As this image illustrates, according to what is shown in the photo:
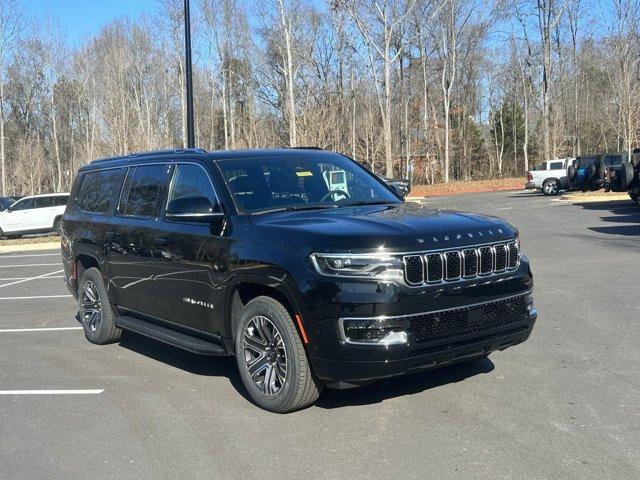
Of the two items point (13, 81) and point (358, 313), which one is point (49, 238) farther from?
point (13, 81)

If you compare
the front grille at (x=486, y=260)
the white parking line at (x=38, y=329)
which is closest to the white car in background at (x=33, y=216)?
the white parking line at (x=38, y=329)

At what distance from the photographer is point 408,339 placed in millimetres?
4445

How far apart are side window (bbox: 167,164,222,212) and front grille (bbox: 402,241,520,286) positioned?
180 centimetres

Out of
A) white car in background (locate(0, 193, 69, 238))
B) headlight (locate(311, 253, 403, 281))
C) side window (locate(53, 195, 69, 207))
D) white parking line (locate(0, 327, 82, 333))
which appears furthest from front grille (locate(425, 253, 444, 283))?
side window (locate(53, 195, 69, 207))

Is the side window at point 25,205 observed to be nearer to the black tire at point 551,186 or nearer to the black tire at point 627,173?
the black tire at point 627,173

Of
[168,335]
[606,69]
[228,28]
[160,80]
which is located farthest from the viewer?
[160,80]

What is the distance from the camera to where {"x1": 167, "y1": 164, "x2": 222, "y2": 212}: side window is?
5.69 metres

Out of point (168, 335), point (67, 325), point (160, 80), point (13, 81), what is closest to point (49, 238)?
point (67, 325)

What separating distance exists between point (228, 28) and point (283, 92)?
623 cm

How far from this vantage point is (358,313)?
4414 mm

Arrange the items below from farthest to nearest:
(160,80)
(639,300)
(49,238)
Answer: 1. (160,80)
2. (49,238)
3. (639,300)

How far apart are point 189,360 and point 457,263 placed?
129 inches

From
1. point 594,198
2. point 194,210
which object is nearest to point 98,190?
point 194,210

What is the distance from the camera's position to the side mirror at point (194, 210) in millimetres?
5285
